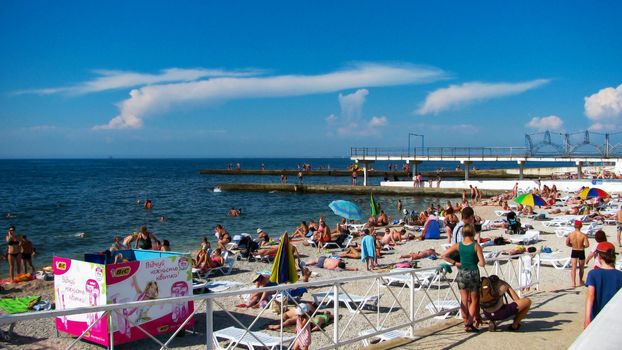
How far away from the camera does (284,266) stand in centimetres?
1068

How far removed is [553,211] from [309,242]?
14.6m

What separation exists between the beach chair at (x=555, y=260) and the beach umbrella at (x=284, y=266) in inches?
→ 287

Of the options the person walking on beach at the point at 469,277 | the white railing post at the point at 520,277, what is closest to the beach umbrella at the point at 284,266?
the white railing post at the point at 520,277

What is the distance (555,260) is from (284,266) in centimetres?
768

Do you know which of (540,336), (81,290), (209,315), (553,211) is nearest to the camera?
(209,315)

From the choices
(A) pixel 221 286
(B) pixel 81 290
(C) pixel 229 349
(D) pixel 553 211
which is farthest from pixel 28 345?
(D) pixel 553 211

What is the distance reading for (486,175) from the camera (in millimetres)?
75375

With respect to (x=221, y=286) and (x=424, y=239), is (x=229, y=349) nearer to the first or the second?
(x=221, y=286)

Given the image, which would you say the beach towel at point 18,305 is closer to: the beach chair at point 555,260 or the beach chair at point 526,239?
the beach chair at point 555,260

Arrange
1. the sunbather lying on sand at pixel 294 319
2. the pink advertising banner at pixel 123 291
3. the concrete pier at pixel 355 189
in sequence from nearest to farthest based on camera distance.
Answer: the pink advertising banner at pixel 123 291, the sunbather lying on sand at pixel 294 319, the concrete pier at pixel 355 189

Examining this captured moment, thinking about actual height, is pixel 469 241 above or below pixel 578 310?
above

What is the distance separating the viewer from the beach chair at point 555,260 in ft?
45.3

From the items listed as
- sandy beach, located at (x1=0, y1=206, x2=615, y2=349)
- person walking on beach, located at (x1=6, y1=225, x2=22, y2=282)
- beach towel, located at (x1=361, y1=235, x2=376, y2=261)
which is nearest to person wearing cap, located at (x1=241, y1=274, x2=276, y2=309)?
sandy beach, located at (x1=0, y1=206, x2=615, y2=349)

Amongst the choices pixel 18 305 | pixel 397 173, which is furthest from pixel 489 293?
pixel 397 173
